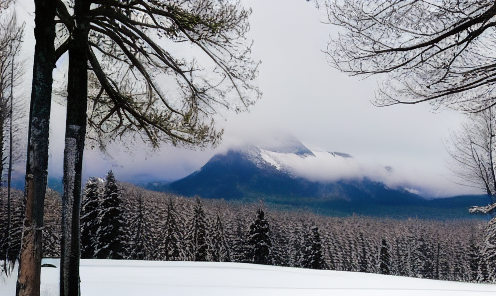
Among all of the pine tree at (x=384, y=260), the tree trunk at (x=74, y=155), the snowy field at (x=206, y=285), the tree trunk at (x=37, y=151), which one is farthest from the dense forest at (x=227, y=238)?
the tree trunk at (x=37, y=151)

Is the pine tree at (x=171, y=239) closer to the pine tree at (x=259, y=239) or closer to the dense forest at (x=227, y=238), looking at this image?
the dense forest at (x=227, y=238)

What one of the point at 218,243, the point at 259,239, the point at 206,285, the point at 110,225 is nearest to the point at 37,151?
the point at 206,285

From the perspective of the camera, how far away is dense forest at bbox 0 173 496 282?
78.0 feet

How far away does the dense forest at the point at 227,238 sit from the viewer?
2378 centimetres

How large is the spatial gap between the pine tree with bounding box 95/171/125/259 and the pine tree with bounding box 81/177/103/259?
47 cm

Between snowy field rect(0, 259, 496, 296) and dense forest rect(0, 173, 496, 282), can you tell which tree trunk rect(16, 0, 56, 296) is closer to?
snowy field rect(0, 259, 496, 296)

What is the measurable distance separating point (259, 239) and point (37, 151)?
82.5 ft

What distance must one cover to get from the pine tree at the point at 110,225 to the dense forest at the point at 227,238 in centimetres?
6

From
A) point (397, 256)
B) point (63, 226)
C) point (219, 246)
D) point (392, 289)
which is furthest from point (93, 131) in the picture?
point (397, 256)

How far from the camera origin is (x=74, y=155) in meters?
6.29

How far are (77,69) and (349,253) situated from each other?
166 feet

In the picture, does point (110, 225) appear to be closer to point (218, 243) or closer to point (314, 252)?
point (218, 243)

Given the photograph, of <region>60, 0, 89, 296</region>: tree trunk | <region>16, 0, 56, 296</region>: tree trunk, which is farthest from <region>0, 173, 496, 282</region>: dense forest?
<region>16, 0, 56, 296</region>: tree trunk

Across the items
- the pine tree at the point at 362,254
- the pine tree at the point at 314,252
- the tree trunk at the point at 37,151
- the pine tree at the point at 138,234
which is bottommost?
the pine tree at the point at 362,254
